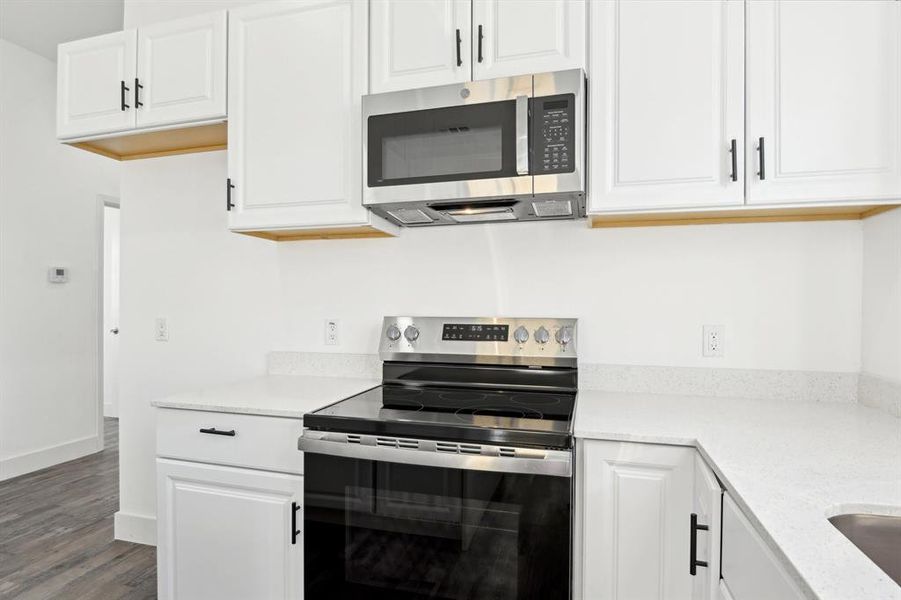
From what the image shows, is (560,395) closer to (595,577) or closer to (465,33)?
(595,577)

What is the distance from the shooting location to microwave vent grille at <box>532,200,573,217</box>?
1777 millimetres

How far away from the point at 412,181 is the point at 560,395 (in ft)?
2.91

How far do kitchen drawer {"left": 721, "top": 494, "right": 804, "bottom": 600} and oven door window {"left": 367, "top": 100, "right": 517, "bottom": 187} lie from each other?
1.10 meters

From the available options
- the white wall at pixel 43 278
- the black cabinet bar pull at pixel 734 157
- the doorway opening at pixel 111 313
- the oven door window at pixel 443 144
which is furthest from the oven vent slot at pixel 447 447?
the doorway opening at pixel 111 313

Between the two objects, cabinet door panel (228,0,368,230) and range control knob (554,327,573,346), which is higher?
cabinet door panel (228,0,368,230)

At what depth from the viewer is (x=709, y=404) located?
1719 millimetres

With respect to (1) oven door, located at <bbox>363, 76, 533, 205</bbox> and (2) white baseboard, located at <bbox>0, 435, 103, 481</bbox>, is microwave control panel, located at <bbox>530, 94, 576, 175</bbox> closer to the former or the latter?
(1) oven door, located at <bbox>363, 76, 533, 205</bbox>

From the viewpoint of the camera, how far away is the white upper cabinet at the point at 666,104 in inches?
62.3

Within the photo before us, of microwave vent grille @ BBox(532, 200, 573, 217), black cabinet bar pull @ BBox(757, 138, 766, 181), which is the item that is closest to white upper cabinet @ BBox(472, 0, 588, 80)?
microwave vent grille @ BBox(532, 200, 573, 217)

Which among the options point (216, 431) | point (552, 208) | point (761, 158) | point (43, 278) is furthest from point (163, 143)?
point (761, 158)

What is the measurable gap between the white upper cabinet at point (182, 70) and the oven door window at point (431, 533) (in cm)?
144

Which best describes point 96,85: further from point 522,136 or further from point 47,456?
point 47,456

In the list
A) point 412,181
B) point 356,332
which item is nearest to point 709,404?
point 412,181

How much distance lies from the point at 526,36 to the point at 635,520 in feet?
4.88
